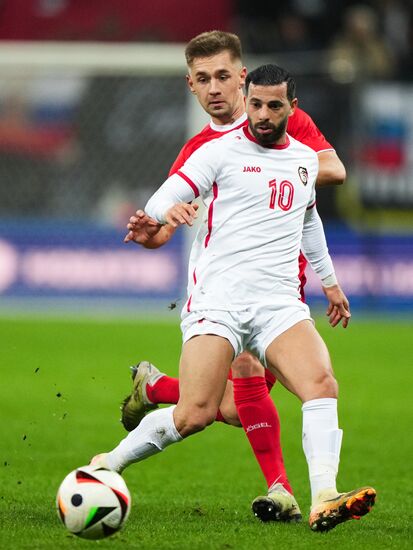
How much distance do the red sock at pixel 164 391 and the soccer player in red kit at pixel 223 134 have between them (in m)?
0.31

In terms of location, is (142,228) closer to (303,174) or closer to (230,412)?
(303,174)

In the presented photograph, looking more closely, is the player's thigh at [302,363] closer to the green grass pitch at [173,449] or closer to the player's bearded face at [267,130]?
the green grass pitch at [173,449]

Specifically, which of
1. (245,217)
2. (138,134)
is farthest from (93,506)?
(138,134)

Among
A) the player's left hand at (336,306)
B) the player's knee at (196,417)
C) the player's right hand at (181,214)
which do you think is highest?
the player's right hand at (181,214)

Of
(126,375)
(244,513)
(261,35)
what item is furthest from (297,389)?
(261,35)

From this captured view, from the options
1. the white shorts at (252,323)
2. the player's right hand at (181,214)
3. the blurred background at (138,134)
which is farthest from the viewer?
the blurred background at (138,134)

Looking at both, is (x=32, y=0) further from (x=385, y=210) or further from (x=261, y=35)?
(x=385, y=210)

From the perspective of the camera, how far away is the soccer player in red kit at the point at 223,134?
6.07 metres

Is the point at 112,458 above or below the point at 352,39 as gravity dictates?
below

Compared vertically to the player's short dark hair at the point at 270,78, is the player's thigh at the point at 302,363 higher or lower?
lower

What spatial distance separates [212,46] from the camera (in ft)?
20.2

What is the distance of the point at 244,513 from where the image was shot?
6.29 m

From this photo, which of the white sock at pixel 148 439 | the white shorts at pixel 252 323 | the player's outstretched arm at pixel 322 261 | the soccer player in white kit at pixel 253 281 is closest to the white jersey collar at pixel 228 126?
the soccer player in white kit at pixel 253 281

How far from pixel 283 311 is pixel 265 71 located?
3.40 feet
